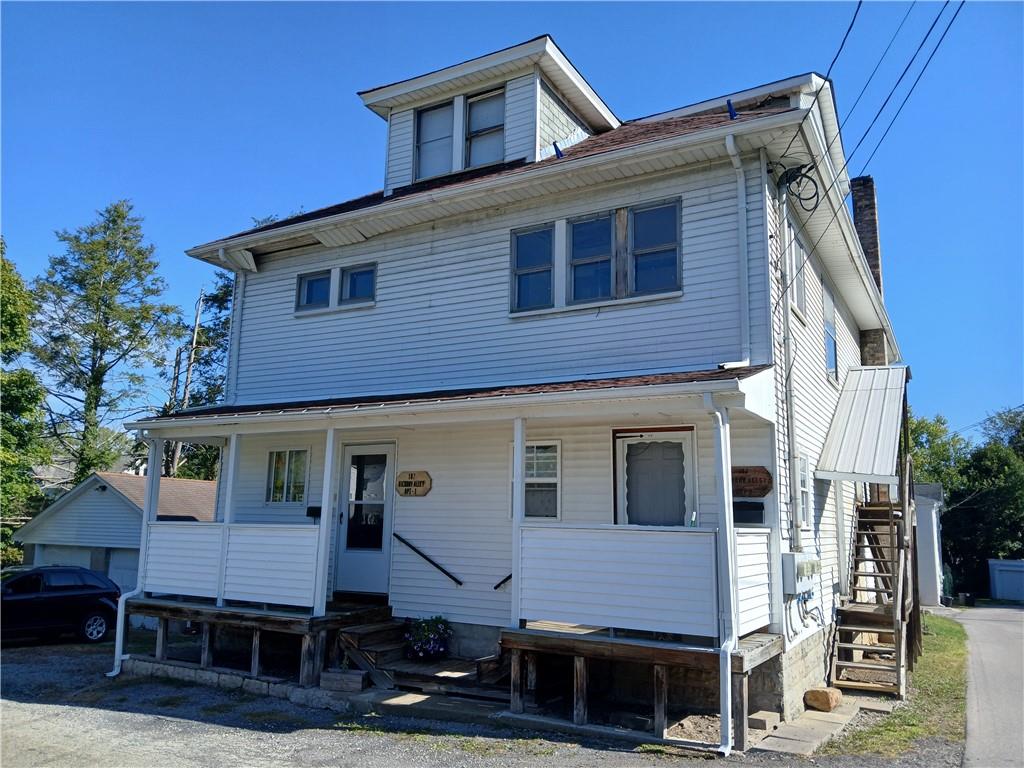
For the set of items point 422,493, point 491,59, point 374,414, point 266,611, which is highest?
point 491,59

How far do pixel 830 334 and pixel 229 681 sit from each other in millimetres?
10811

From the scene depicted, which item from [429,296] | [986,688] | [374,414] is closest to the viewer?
[374,414]

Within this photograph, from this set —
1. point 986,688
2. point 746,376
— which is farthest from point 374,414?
point 986,688

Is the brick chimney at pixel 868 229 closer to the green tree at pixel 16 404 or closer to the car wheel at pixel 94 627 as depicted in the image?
the car wheel at pixel 94 627

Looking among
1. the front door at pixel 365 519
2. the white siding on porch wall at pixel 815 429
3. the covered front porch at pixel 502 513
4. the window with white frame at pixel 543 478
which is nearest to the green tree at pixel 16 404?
the covered front porch at pixel 502 513

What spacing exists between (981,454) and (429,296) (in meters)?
33.2

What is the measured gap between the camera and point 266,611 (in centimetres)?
1016

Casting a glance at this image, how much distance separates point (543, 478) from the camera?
10039 mm

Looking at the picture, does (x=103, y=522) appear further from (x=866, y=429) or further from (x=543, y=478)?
(x=866, y=429)

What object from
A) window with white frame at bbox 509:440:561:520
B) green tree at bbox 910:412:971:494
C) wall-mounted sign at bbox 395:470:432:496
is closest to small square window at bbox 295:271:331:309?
wall-mounted sign at bbox 395:470:432:496

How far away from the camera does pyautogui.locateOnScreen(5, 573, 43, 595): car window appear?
48.0ft

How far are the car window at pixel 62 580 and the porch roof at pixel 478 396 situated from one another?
578 cm

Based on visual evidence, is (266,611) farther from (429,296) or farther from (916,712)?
(916,712)

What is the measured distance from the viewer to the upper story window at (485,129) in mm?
12516
